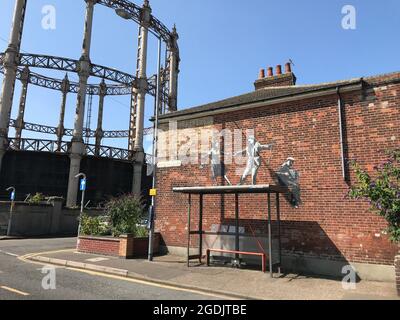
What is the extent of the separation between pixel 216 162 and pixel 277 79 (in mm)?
6684

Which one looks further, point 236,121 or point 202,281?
point 236,121

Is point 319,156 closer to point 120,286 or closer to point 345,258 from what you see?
point 345,258

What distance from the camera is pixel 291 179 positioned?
11609 mm

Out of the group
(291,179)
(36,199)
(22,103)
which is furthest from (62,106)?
(291,179)

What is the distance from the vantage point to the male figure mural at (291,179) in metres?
11.4

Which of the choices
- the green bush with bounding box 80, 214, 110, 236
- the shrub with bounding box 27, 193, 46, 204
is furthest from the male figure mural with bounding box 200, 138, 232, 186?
the shrub with bounding box 27, 193, 46, 204

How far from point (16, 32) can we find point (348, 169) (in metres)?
31.5

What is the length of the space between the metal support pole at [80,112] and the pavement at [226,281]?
57.4ft

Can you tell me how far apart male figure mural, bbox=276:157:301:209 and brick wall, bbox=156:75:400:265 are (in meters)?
0.16

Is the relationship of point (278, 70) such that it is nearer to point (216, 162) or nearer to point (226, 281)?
point (216, 162)

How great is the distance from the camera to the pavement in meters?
8.04

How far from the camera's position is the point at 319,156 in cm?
1119

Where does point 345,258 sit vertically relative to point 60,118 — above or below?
below
